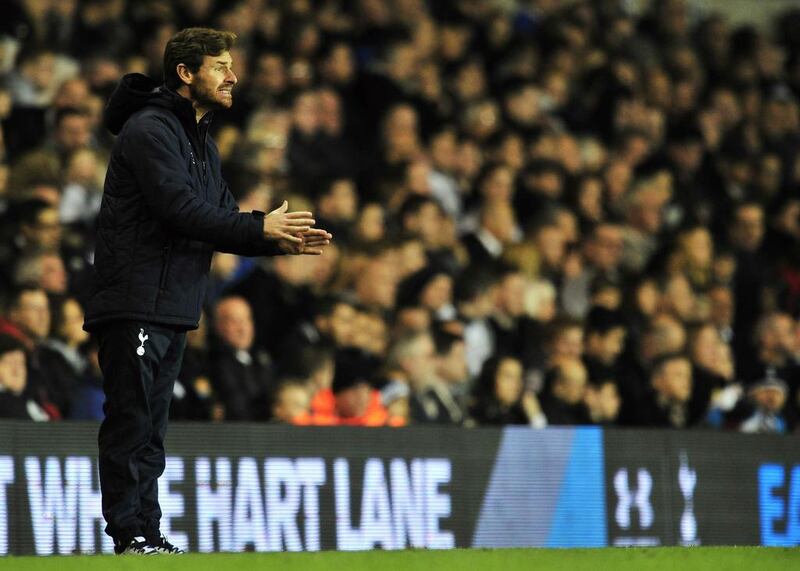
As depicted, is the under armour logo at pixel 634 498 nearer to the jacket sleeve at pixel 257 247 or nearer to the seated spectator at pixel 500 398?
the seated spectator at pixel 500 398

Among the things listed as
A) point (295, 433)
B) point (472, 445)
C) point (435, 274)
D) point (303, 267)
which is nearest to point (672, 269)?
point (435, 274)

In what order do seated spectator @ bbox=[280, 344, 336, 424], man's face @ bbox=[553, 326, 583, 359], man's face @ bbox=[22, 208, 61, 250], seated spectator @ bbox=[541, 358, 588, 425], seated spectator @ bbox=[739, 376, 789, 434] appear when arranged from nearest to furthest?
man's face @ bbox=[22, 208, 61, 250]
seated spectator @ bbox=[280, 344, 336, 424]
seated spectator @ bbox=[541, 358, 588, 425]
man's face @ bbox=[553, 326, 583, 359]
seated spectator @ bbox=[739, 376, 789, 434]

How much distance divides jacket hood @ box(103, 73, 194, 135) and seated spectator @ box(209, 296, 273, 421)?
2.95 metres

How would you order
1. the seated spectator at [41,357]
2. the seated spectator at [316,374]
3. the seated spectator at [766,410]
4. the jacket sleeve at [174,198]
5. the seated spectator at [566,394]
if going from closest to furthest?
the jacket sleeve at [174,198]
the seated spectator at [41,357]
the seated spectator at [316,374]
the seated spectator at [566,394]
the seated spectator at [766,410]

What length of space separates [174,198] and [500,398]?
4106 mm

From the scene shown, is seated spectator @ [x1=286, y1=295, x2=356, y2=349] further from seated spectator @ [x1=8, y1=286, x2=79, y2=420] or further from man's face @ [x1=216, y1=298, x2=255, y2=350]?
seated spectator @ [x1=8, y1=286, x2=79, y2=420]

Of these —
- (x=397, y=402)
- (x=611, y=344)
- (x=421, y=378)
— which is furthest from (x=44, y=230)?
(x=611, y=344)

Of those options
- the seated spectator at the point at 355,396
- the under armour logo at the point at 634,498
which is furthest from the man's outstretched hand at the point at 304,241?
the under armour logo at the point at 634,498

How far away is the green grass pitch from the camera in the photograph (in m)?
4.22

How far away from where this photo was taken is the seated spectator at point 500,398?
8.55 meters

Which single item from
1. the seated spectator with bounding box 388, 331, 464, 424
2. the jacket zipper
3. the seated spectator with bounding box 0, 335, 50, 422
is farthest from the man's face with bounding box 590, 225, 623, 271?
the jacket zipper

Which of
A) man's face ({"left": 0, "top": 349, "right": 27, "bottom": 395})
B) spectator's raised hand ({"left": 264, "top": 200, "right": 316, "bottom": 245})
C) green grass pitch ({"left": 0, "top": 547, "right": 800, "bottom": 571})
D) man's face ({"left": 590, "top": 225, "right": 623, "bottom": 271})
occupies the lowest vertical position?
green grass pitch ({"left": 0, "top": 547, "right": 800, "bottom": 571})

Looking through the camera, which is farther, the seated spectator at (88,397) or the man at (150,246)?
the seated spectator at (88,397)

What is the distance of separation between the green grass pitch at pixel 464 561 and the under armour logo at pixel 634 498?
2857 mm
